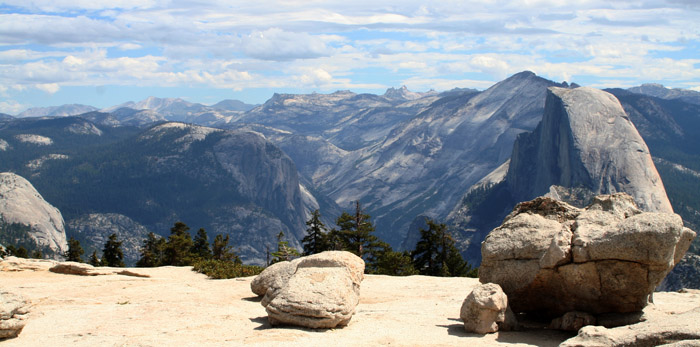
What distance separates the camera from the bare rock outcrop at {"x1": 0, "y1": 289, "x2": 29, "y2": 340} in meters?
19.2

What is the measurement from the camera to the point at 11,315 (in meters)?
19.5

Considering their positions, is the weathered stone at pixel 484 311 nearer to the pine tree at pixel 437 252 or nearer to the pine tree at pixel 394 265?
the pine tree at pixel 394 265

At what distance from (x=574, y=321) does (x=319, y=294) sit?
9.02 metres

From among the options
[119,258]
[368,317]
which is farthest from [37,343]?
[119,258]

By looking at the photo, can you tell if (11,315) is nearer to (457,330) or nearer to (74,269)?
(457,330)

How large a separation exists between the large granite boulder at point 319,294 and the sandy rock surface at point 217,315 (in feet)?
1.51

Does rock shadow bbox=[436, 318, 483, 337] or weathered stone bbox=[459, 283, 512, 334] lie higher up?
weathered stone bbox=[459, 283, 512, 334]

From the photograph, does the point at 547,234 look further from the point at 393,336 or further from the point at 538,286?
the point at 393,336

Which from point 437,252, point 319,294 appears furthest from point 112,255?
point 319,294

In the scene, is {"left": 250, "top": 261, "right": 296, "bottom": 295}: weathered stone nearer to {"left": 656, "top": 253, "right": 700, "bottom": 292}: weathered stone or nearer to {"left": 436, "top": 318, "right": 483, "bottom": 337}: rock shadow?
{"left": 436, "top": 318, "right": 483, "bottom": 337}: rock shadow

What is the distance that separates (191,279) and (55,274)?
27.7ft

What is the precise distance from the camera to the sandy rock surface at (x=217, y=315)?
18.9 metres

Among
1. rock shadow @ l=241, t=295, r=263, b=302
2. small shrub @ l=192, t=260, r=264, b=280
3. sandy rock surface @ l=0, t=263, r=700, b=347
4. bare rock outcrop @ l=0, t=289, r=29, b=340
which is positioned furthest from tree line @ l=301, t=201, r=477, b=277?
Answer: bare rock outcrop @ l=0, t=289, r=29, b=340

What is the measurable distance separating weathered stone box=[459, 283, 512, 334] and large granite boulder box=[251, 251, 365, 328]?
4.31 metres
